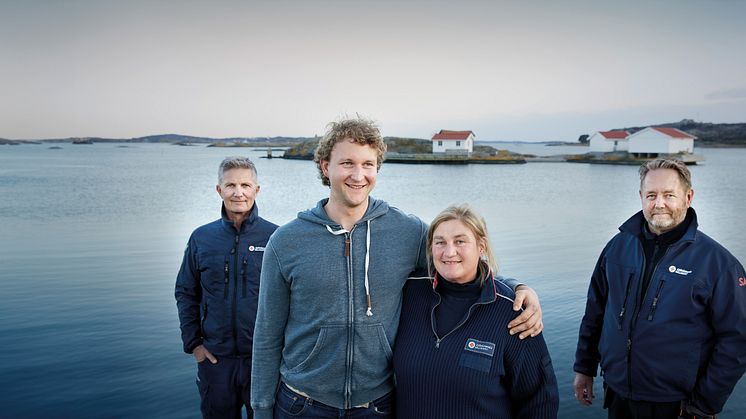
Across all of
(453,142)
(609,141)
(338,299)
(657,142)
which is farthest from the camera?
(609,141)

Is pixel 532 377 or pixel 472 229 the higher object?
pixel 472 229

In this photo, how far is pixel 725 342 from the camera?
9.43 ft

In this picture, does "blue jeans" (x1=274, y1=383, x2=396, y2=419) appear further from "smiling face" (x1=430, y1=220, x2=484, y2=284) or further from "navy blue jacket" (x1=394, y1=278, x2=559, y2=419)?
"smiling face" (x1=430, y1=220, x2=484, y2=284)

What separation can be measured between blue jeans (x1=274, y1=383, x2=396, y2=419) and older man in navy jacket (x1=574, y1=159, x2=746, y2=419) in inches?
63.7

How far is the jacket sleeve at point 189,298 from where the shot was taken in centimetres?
376

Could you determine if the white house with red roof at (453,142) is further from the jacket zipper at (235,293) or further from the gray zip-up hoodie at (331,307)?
the gray zip-up hoodie at (331,307)

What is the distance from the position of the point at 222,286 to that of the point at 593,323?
277 centimetres

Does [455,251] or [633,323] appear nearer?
[455,251]

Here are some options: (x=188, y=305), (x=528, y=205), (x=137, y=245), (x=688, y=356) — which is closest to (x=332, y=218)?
(x=188, y=305)

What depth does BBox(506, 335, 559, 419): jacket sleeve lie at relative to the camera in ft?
7.56

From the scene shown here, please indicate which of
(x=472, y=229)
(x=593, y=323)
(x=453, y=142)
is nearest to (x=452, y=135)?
(x=453, y=142)

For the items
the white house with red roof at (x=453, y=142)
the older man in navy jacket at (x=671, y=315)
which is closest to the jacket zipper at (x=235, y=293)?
the older man in navy jacket at (x=671, y=315)

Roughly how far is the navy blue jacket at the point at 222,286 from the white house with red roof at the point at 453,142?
2705 inches

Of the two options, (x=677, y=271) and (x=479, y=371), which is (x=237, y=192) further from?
(x=677, y=271)
